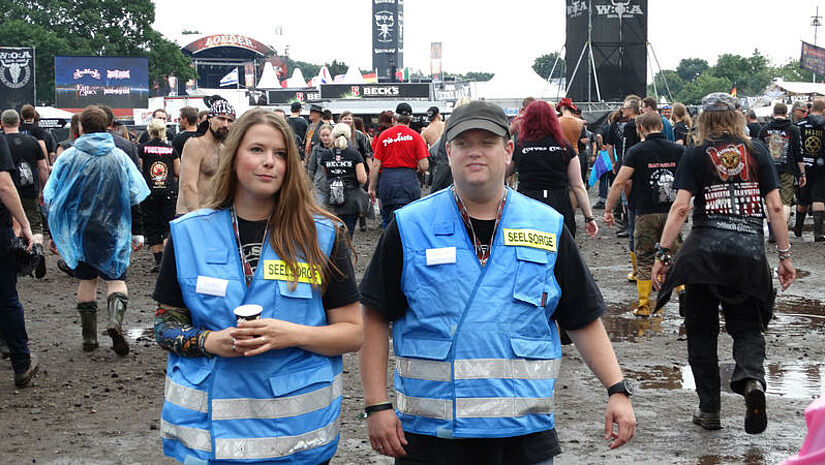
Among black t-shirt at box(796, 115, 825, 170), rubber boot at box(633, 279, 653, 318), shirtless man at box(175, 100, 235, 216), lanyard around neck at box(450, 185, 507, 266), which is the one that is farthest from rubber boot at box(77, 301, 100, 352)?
black t-shirt at box(796, 115, 825, 170)

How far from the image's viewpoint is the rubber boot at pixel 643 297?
30.3ft

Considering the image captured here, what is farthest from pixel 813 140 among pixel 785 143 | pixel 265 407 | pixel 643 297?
pixel 265 407

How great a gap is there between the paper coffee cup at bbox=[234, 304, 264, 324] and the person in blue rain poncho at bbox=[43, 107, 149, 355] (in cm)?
526

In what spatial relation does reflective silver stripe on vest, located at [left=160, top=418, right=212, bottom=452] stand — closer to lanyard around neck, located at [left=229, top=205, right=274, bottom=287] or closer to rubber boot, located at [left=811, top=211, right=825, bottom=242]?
lanyard around neck, located at [left=229, top=205, right=274, bottom=287]

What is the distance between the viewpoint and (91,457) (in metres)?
5.57

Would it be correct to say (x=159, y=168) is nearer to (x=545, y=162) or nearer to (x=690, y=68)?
(x=545, y=162)

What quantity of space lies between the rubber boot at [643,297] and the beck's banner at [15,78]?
29662 mm

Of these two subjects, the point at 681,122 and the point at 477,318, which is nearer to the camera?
the point at 477,318

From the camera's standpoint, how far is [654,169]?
9125 millimetres

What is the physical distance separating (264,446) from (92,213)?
5277mm

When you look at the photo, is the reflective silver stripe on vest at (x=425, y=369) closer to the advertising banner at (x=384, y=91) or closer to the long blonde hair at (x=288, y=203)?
the long blonde hair at (x=288, y=203)

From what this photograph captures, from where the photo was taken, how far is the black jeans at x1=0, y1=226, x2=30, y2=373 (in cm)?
675

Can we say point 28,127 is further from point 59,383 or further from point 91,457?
point 91,457

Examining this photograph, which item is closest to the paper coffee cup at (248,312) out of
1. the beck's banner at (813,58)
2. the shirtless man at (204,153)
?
the shirtless man at (204,153)
